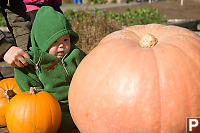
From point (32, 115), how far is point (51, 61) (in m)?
0.55

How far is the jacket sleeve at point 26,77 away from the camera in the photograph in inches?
98.3

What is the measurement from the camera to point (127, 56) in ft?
5.64

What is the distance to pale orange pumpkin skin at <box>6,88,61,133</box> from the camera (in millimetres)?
2127

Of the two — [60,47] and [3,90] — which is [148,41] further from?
[3,90]

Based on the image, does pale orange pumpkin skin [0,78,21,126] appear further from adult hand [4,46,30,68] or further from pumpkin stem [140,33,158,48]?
pumpkin stem [140,33,158,48]

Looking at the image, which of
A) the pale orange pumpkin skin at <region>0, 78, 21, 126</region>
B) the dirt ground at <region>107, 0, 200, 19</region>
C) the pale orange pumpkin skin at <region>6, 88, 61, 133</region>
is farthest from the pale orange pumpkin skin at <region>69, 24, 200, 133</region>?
the dirt ground at <region>107, 0, 200, 19</region>

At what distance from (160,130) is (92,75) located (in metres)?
0.52

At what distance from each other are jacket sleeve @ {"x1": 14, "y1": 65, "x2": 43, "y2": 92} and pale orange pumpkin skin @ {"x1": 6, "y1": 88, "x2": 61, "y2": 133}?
0.98ft

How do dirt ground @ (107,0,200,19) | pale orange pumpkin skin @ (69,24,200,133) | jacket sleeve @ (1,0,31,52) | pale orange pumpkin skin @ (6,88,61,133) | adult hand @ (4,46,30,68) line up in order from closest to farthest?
pale orange pumpkin skin @ (69,24,200,133), pale orange pumpkin skin @ (6,88,61,133), adult hand @ (4,46,30,68), jacket sleeve @ (1,0,31,52), dirt ground @ (107,0,200,19)

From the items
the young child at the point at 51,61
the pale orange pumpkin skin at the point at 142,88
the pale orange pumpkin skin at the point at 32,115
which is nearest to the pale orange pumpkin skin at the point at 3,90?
the young child at the point at 51,61

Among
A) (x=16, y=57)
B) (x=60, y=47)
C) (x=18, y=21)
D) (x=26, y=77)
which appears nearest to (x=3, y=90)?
(x=26, y=77)

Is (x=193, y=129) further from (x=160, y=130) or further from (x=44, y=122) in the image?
(x=44, y=122)

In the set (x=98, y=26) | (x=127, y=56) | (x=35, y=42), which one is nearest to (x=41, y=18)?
(x=35, y=42)

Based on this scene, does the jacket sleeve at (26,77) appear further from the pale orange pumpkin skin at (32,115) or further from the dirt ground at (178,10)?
the dirt ground at (178,10)
